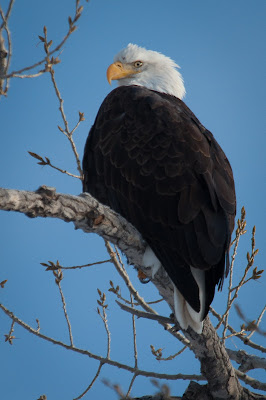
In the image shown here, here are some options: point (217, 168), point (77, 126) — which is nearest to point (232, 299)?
→ point (217, 168)

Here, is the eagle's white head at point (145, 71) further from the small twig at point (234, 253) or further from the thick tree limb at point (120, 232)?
the thick tree limb at point (120, 232)

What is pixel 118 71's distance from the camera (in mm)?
5199

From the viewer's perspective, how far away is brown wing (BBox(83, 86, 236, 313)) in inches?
134

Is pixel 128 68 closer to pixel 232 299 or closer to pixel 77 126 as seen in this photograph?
pixel 77 126

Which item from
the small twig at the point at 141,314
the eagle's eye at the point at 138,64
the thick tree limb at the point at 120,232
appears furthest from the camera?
the eagle's eye at the point at 138,64

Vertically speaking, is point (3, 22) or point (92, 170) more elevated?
point (92, 170)

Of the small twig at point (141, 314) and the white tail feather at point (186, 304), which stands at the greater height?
the white tail feather at point (186, 304)

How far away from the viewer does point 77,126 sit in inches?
163

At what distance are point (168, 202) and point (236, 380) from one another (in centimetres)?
124

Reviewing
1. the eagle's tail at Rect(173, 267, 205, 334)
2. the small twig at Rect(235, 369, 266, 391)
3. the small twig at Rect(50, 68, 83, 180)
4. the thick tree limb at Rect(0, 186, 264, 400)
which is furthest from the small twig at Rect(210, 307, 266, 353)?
the small twig at Rect(50, 68, 83, 180)

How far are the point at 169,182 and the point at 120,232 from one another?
22.4 inches

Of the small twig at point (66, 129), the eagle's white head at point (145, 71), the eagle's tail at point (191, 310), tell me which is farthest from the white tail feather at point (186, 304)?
the eagle's white head at point (145, 71)

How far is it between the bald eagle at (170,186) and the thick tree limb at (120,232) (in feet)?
0.37

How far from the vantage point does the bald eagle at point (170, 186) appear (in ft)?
11.2
